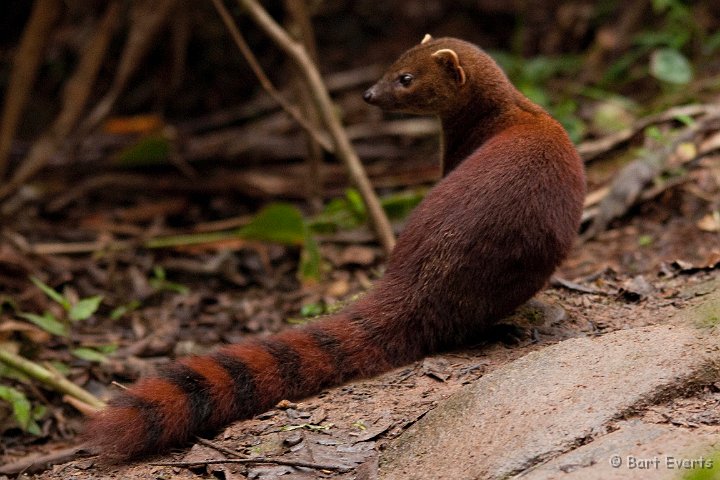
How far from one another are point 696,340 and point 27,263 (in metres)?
4.45

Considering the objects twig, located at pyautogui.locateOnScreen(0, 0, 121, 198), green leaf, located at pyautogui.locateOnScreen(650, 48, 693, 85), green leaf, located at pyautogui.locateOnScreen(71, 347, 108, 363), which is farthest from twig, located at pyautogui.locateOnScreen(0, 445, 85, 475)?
green leaf, located at pyautogui.locateOnScreen(650, 48, 693, 85)

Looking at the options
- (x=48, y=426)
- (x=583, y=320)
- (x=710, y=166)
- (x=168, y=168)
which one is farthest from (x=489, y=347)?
(x=168, y=168)

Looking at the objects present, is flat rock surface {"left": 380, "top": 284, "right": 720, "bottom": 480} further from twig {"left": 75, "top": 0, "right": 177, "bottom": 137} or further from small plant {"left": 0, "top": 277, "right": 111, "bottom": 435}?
twig {"left": 75, "top": 0, "right": 177, "bottom": 137}

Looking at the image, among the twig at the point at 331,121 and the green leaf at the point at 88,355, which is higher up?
the twig at the point at 331,121

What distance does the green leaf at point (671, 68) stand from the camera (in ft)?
21.7

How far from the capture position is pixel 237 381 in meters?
3.37

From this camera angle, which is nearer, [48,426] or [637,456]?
[637,456]

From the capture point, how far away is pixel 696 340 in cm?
330

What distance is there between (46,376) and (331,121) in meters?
2.39

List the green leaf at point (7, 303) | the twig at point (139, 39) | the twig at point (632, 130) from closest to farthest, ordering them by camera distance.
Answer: the green leaf at point (7, 303), the twig at point (632, 130), the twig at point (139, 39)

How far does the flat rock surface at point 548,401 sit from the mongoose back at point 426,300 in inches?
14.8

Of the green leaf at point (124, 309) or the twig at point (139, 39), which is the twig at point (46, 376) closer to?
the green leaf at point (124, 309)

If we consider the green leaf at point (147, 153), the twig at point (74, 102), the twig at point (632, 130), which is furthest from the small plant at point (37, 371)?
the twig at point (632, 130)

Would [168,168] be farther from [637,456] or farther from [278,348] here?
[637,456]
